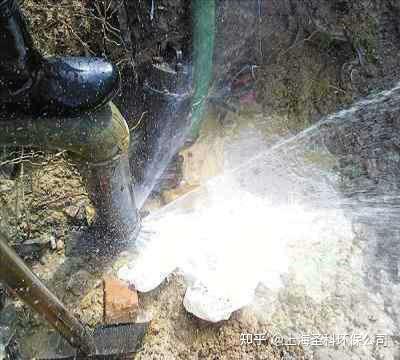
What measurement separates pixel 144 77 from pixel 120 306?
1.62 metres

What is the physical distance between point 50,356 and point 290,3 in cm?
367

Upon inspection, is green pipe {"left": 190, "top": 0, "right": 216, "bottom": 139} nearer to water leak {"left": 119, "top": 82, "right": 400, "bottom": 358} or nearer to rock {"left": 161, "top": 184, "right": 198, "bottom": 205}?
water leak {"left": 119, "top": 82, "right": 400, "bottom": 358}

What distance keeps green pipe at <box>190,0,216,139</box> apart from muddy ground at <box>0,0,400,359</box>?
3.2 inches

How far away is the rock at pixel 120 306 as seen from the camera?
2195mm

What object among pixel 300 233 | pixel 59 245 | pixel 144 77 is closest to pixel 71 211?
pixel 59 245

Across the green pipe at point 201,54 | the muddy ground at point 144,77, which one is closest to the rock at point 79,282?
the muddy ground at point 144,77

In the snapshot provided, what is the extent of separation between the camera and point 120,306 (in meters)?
2.20

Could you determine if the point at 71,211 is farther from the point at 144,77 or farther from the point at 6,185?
the point at 144,77

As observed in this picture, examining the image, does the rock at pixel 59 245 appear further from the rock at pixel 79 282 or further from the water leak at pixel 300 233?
the water leak at pixel 300 233

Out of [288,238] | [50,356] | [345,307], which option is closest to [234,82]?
[288,238]

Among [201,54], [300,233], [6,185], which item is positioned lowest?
[300,233]

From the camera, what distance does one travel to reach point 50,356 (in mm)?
2041

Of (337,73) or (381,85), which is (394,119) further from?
(337,73)

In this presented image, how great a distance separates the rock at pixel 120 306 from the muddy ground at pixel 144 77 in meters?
0.09
